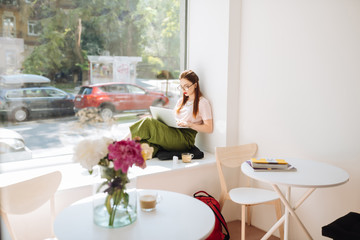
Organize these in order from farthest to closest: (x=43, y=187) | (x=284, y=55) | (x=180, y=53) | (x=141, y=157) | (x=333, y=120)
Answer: (x=180, y=53), (x=284, y=55), (x=333, y=120), (x=43, y=187), (x=141, y=157)

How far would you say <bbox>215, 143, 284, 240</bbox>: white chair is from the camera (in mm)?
2770

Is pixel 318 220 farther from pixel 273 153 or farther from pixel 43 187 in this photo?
pixel 43 187

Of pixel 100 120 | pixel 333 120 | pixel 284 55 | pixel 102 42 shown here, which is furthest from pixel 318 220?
pixel 102 42

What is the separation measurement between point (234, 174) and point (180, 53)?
1.50 metres

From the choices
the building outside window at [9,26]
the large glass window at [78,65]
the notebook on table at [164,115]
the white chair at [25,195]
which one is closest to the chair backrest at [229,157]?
the notebook on table at [164,115]

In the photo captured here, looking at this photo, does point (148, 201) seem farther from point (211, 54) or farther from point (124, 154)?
point (211, 54)

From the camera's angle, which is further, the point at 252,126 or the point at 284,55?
the point at 252,126

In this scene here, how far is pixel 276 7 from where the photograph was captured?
9.91ft

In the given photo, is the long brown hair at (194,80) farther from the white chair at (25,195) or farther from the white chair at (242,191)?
the white chair at (25,195)

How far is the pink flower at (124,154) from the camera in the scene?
5.10 ft

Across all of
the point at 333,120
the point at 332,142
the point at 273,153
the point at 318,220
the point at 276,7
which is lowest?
the point at 318,220

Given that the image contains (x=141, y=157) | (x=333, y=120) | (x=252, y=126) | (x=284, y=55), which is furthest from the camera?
(x=252, y=126)

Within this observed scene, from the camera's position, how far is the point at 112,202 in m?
1.66

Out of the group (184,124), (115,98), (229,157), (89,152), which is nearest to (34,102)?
(115,98)
